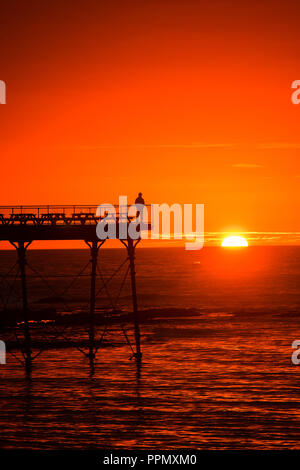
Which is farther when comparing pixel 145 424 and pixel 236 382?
pixel 236 382

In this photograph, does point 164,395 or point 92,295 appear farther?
point 92,295

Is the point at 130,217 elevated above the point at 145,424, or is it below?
above

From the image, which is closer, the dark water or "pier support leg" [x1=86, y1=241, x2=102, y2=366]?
the dark water

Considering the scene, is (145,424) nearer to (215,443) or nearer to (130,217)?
(215,443)

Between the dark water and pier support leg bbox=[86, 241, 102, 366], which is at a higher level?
pier support leg bbox=[86, 241, 102, 366]

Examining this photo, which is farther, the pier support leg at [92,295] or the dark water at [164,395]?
the pier support leg at [92,295]

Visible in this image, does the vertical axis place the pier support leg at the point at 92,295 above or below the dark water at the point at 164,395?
above

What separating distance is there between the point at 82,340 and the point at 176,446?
3131cm

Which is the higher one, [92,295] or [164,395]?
[92,295]
